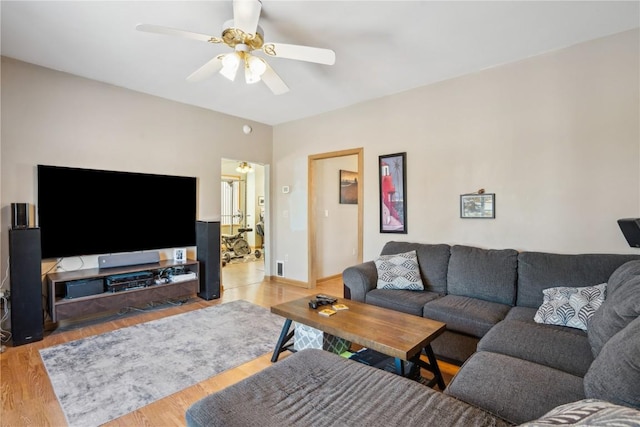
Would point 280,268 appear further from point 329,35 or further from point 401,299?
point 329,35

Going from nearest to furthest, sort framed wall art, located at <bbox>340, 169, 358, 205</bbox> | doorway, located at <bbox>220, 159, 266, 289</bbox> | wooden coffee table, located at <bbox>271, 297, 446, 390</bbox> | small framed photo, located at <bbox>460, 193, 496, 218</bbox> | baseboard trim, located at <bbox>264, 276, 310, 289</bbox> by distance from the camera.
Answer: wooden coffee table, located at <bbox>271, 297, 446, 390</bbox> < small framed photo, located at <bbox>460, 193, 496, 218</bbox> < baseboard trim, located at <bbox>264, 276, 310, 289</bbox> < framed wall art, located at <bbox>340, 169, 358, 205</bbox> < doorway, located at <bbox>220, 159, 266, 289</bbox>

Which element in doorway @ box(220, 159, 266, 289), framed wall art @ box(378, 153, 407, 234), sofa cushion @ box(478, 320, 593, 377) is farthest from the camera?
doorway @ box(220, 159, 266, 289)

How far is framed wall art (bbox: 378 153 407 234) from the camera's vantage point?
3.93 m

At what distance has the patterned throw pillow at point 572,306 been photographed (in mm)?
2084

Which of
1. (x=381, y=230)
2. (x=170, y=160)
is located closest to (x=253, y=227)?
(x=170, y=160)

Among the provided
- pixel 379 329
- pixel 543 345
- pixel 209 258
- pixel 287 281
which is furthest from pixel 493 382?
pixel 287 281

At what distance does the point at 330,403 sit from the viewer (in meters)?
1.29

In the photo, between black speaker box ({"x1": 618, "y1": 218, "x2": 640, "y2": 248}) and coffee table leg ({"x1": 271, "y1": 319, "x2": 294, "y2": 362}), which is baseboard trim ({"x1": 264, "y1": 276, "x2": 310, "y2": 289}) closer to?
coffee table leg ({"x1": 271, "y1": 319, "x2": 294, "y2": 362})

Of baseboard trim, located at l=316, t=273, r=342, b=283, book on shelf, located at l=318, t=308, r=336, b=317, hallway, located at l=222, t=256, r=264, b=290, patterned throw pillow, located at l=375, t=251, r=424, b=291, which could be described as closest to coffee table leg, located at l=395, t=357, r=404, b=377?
book on shelf, located at l=318, t=308, r=336, b=317

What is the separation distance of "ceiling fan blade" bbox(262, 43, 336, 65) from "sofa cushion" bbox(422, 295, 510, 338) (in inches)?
83.7

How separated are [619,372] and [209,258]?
4.08 m

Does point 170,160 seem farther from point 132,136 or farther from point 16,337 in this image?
point 16,337

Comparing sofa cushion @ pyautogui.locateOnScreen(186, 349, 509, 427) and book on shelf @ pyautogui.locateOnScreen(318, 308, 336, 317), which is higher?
book on shelf @ pyautogui.locateOnScreen(318, 308, 336, 317)

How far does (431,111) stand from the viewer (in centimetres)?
371
